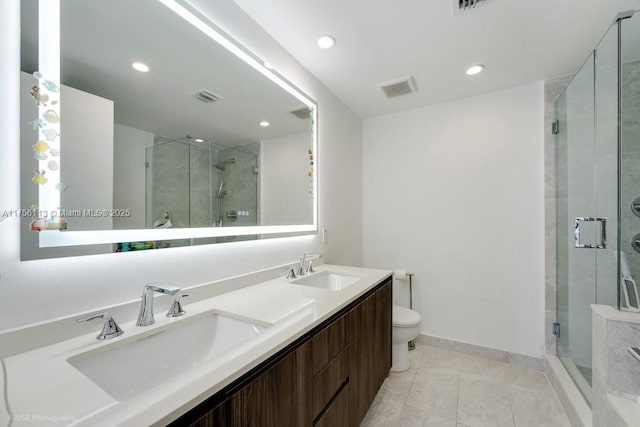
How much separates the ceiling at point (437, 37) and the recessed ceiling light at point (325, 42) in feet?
0.11

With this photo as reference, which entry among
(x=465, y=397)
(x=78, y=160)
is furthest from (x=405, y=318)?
(x=78, y=160)

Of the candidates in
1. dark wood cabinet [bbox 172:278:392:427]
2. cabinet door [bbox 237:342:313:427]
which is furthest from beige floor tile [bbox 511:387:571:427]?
cabinet door [bbox 237:342:313:427]

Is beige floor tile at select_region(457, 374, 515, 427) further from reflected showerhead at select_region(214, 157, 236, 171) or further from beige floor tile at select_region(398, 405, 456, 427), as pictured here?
reflected showerhead at select_region(214, 157, 236, 171)

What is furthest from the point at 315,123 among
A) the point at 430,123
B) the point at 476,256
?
the point at 476,256

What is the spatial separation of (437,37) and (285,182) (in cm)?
137

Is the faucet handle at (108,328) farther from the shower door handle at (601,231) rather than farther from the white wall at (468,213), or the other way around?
the shower door handle at (601,231)

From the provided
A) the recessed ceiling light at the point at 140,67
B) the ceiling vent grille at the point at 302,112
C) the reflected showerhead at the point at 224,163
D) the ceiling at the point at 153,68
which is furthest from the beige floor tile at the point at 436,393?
the recessed ceiling light at the point at 140,67

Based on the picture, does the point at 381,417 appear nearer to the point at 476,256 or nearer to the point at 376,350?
the point at 376,350

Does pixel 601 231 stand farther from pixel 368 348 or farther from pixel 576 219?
pixel 368 348

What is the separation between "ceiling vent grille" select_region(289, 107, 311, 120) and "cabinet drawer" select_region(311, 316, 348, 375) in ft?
4.78

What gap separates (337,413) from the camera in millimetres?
1147

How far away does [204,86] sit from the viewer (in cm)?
128

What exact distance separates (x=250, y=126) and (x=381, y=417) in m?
2.02

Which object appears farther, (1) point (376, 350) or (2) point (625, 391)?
(1) point (376, 350)
